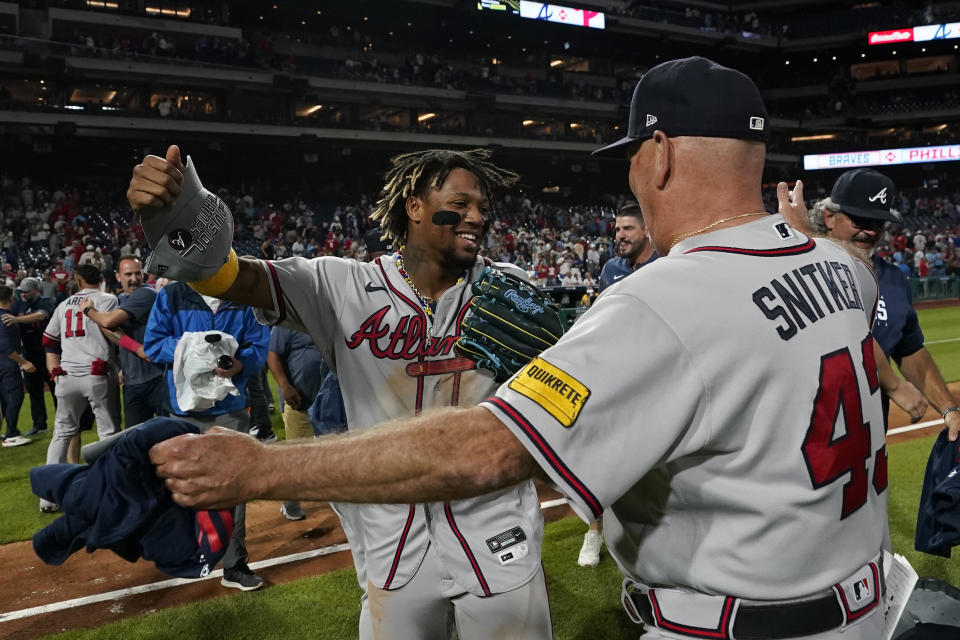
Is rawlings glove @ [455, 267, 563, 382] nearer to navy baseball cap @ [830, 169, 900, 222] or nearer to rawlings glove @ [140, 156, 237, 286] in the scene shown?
rawlings glove @ [140, 156, 237, 286]

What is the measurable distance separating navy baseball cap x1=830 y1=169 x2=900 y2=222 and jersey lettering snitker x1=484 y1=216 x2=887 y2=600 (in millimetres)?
2549

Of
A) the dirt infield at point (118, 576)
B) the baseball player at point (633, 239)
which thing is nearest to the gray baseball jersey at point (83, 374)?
the dirt infield at point (118, 576)

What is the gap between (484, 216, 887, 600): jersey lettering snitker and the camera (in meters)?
1.21

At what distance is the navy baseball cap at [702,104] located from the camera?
1489mm

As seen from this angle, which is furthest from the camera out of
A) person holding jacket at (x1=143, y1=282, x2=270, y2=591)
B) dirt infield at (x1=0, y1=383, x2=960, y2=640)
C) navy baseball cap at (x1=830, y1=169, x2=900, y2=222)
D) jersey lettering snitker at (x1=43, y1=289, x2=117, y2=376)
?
jersey lettering snitker at (x1=43, y1=289, x2=117, y2=376)

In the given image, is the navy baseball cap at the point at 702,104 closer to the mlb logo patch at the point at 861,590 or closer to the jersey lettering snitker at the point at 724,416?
the jersey lettering snitker at the point at 724,416

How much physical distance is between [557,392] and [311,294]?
157cm

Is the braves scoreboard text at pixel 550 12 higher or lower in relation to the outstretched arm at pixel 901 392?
higher

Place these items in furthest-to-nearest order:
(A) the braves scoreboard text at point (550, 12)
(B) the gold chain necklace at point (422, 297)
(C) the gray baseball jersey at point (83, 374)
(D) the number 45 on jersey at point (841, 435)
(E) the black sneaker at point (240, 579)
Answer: (A) the braves scoreboard text at point (550, 12)
(C) the gray baseball jersey at point (83, 374)
(E) the black sneaker at point (240, 579)
(B) the gold chain necklace at point (422, 297)
(D) the number 45 on jersey at point (841, 435)

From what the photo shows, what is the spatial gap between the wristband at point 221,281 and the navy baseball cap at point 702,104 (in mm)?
1441

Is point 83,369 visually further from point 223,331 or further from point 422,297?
point 422,297

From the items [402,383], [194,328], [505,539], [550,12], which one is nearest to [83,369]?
[194,328]

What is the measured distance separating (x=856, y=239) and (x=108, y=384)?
6.37 meters

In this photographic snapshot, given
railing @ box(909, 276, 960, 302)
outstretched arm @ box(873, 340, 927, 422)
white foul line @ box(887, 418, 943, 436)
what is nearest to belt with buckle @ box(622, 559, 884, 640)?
outstretched arm @ box(873, 340, 927, 422)
